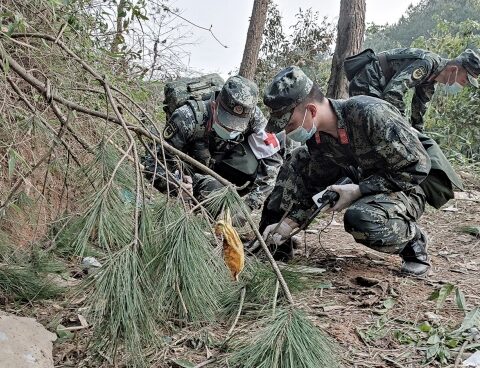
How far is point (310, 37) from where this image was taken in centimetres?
995

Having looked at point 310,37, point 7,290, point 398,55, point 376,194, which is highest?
point 310,37

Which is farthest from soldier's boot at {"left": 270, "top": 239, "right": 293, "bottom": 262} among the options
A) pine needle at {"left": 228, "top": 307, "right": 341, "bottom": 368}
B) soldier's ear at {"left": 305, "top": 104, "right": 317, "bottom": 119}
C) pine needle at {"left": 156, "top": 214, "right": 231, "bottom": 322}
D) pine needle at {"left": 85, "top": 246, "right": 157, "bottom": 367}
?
pine needle at {"left": 85, "top": 246, "right": 157, "bottom": 367}

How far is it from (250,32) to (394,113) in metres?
4.50

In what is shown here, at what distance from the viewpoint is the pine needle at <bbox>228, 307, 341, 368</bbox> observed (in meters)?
1.37

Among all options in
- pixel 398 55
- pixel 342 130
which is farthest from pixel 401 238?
pixel 398 55

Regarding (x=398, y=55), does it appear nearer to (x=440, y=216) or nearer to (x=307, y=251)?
(x=440, y=216)

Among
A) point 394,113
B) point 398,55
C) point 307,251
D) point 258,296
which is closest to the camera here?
point 258,296

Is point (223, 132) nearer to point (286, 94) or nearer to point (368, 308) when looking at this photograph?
point (286, 94)

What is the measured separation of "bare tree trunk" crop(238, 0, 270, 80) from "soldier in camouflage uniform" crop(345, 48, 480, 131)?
8.65ft

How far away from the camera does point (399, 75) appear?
12.8ft

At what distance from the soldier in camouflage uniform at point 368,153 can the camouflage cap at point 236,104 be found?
0.45 m

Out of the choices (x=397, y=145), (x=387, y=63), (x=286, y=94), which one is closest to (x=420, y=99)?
(x=387, y=63)

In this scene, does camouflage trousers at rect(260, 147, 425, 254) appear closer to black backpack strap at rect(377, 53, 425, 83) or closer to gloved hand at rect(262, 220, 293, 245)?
gloved hand at rect(262, 220, 293, 245)

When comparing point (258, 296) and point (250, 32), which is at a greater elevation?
point (250, 32)
